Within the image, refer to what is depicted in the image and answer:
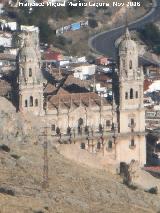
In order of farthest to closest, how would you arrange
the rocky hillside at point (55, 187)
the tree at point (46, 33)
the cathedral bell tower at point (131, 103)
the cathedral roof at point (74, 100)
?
the tree at point (46, 33), the cathedral bell tower at point (131, 103), the cathedral roof at point (74, 100), the rocky hillside at point (55, 187)

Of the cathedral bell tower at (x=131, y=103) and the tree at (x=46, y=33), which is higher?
the tree at (x=46, y=33)

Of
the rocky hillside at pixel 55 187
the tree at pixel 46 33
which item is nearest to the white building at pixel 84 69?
the tree at pixel 46 33

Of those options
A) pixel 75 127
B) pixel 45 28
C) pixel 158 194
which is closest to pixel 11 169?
pixel 158 194

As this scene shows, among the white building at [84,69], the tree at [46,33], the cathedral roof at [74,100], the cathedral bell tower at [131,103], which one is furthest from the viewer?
the tree at [46,33]

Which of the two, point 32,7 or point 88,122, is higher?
point 32,7

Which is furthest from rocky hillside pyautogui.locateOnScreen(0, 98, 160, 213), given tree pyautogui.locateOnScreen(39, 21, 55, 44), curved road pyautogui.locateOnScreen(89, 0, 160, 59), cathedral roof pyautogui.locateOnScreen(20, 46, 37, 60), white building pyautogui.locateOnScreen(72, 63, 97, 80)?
curved road pyautogui.locateOnScreen(89, 0, 160, 59)

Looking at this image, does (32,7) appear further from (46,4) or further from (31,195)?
(31,195)

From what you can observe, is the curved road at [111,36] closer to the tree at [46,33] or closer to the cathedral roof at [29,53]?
the tree at [46,33]
